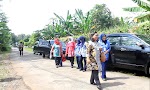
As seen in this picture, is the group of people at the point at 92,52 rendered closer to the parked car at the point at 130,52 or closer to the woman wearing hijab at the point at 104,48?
the woman wearing hijab at the point at 104,48

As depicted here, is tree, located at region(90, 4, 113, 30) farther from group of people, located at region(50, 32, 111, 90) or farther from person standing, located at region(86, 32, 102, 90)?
person standing, located at region(86, 32, 102, 90)

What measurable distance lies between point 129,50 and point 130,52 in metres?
0.10

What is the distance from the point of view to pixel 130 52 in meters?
9.64

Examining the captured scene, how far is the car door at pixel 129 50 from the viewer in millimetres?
9484

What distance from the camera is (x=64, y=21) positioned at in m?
37.9

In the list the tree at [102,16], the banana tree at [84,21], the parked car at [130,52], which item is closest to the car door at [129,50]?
the parked car at [130,52]

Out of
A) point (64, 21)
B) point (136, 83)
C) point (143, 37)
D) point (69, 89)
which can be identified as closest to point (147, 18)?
point (143, 37)

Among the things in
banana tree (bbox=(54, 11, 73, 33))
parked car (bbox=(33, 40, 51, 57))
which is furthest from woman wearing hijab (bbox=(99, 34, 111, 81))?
banana tree (bbox=(54, 11, 73, 33))

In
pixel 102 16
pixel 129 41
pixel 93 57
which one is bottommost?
pixel 93 57

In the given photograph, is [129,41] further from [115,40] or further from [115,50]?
[115,40]

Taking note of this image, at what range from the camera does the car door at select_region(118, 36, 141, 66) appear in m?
9.48

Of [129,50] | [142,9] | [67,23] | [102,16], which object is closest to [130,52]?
[129,50]

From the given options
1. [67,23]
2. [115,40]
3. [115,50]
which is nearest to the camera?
[115,50]

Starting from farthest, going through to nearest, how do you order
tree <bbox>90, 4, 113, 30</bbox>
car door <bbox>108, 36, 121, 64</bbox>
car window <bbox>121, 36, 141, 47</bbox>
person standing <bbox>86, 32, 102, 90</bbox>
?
tree <bbox>90, 4, 113, 30</bbox>, car door <bbox>108, 36, 121, 64</bbox>, car window <bbox>121, 36, 141, 47</bbox>, person standing <bbox>86, 32, 102, 90</bbox>
